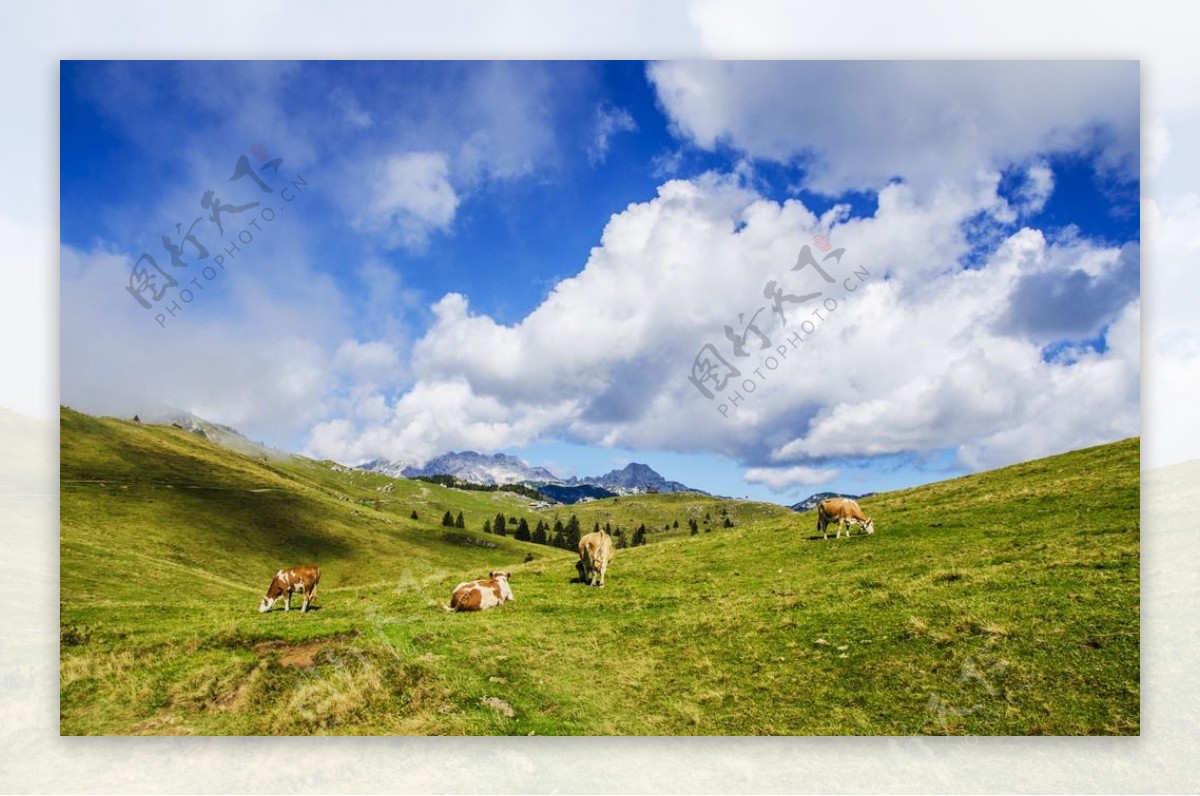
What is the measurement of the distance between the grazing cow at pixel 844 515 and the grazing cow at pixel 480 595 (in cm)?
1109

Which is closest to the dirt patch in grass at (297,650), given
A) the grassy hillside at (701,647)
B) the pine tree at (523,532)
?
the grassy hillside at (701,647)

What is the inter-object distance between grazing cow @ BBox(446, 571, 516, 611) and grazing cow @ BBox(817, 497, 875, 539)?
11.1 m

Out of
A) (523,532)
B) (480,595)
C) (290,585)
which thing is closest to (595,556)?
(480,595)

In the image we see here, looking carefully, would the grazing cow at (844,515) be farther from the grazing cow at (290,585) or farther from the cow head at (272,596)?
the cow head at (272,596)

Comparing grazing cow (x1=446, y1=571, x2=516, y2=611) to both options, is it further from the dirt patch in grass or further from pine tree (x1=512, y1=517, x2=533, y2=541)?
pine tree (x1=512, y1=517, x2=533, y2=541)

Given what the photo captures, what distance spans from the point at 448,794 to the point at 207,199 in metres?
15.4

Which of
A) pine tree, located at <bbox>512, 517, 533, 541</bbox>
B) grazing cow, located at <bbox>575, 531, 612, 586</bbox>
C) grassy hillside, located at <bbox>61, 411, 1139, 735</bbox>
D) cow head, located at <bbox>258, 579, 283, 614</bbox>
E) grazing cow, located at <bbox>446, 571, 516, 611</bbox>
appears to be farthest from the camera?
pine tree, located at <bbox>512, 517, 533, 541</bbox>

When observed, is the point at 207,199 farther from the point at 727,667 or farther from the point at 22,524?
the point at 727,667

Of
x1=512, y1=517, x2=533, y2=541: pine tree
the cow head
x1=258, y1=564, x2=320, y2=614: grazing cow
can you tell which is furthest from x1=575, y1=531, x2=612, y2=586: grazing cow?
x1=512, y1=517, x2=533, y2=541: pine tree

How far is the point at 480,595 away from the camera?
56.9ft

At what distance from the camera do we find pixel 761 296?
16875 mm

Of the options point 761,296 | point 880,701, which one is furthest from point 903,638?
point 761,296

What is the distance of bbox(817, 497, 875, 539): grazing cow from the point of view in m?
21.8

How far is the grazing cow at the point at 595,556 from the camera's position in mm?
18953
